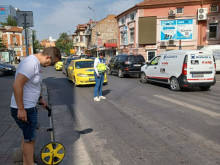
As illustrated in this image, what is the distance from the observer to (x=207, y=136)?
4422 mm

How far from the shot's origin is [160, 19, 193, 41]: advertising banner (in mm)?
26266

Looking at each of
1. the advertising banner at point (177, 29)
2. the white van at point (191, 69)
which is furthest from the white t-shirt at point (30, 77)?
the advertising banner at point (177, 29)

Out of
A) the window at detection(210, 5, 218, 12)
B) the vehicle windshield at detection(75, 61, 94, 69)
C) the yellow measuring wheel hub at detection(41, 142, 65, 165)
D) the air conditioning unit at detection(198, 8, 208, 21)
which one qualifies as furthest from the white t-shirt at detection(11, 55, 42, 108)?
the window at detection(210, 5, 218, 12)

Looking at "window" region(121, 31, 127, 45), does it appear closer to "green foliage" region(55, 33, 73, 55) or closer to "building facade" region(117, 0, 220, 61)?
"building facade" region(117, 0, 220, 61)

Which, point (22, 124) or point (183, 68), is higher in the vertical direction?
point (183, 68)

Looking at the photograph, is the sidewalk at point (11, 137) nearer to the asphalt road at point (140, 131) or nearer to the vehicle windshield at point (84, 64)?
the asphalt road at point (140, 131)

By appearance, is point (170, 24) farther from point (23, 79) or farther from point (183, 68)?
point (23, 79)

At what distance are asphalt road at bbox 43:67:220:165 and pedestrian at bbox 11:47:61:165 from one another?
96cm

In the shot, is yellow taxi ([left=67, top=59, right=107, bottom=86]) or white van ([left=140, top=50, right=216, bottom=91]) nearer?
white van ([left=140, top=50, right=216, bottom=91])

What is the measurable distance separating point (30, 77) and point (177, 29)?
2662cm

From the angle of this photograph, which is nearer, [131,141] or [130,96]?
[131,141]

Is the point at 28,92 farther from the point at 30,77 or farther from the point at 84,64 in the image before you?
the point at 84,64

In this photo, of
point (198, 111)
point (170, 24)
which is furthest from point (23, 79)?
point (170, 24)

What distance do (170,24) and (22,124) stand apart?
26.8 meters
